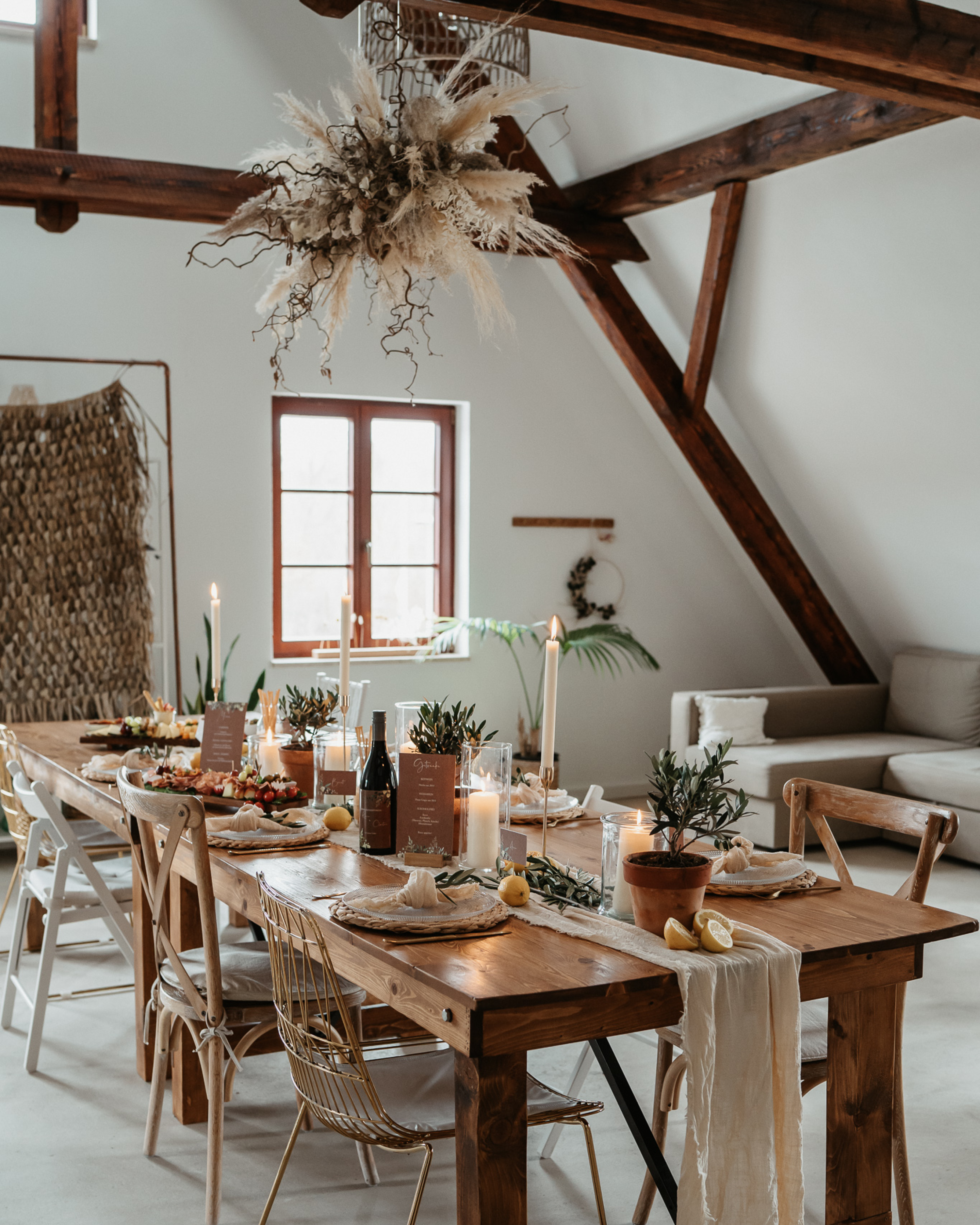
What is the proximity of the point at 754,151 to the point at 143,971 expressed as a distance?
376 centimetres

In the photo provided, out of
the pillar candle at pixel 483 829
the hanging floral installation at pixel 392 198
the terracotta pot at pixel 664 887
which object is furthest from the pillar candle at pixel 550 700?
the hanging floral installation at pixel 392 198

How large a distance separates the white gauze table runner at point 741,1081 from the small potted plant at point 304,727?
132 cm

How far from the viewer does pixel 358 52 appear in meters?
2.40

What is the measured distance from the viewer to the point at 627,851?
6.66ft

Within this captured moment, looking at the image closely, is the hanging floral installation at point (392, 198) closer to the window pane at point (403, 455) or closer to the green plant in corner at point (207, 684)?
the green plant in corner at point (207, 684)

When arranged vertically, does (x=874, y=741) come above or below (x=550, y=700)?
below

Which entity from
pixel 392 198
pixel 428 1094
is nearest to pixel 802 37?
pixel 392 198

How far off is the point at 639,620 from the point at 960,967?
122 inches

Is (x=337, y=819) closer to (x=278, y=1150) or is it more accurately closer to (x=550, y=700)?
(x=550, y=700)

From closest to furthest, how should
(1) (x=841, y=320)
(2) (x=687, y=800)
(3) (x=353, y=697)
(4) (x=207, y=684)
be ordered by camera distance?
(2) (x=687, y=800)
(3) (x=353, y=697)
(1) (x=841, y=320)
(4) (x=207, y=684)

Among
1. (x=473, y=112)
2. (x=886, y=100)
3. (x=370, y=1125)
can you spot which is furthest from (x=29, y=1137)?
(x=886, y=100)

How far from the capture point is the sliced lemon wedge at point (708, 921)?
6.12ft

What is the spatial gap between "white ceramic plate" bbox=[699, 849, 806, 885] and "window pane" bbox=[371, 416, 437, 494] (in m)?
4.33

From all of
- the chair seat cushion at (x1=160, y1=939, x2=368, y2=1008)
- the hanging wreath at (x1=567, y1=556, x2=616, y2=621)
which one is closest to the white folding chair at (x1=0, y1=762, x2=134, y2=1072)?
the chair seat cushion at (x1=160, y1=939, x2=368, y2=1008)
